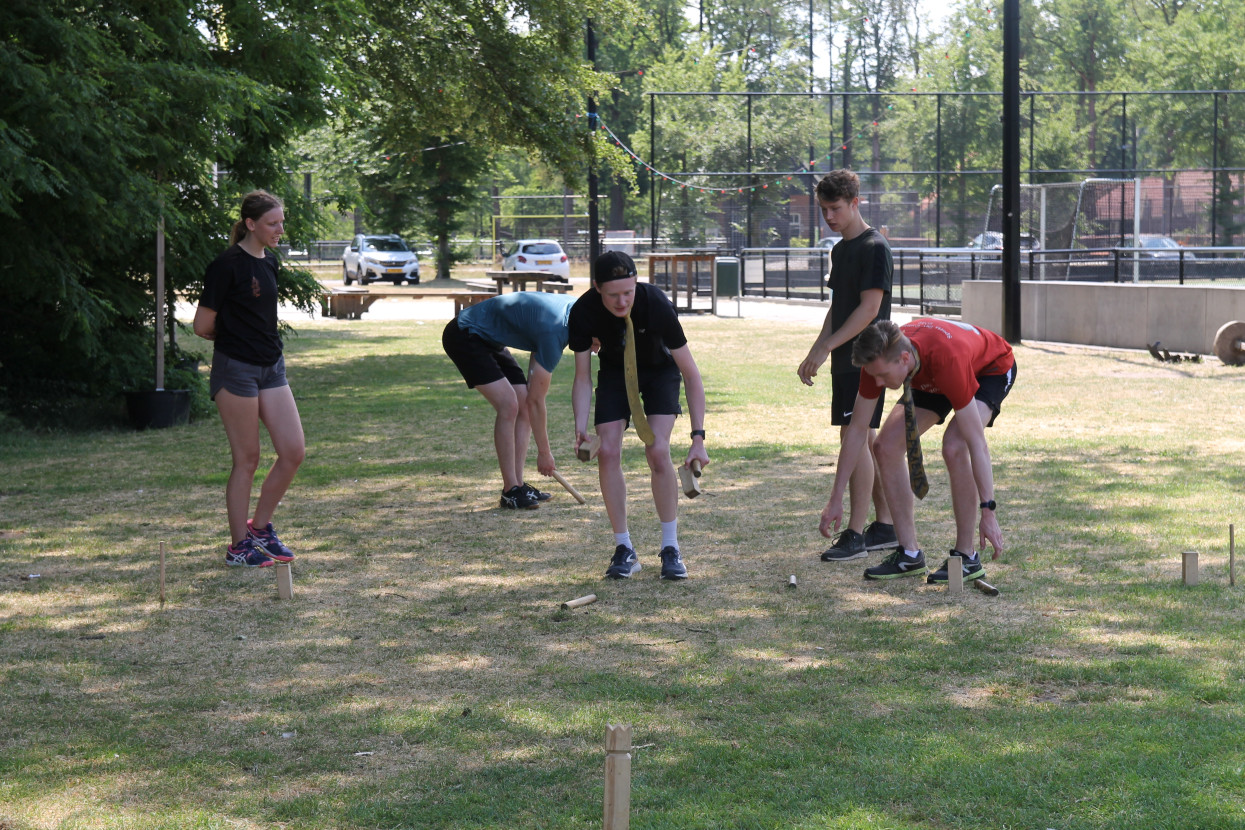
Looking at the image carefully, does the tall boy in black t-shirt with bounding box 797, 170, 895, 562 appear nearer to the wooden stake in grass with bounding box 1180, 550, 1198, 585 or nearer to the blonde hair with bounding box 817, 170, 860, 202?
the blonde hair with bounding box 817, 170, 860, 202

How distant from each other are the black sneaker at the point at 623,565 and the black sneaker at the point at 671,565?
15 centimetres

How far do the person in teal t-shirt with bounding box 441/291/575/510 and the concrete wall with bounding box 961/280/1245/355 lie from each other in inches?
456

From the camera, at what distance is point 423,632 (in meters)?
5.56

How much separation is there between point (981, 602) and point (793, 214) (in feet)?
135

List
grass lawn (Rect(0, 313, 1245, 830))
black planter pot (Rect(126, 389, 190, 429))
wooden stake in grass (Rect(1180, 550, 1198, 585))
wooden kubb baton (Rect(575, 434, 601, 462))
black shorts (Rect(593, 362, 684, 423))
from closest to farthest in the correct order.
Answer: grass lawn (Rect(0, 313, 1245, 830)) < wooden stake in grass (Rect(1180, 550, 1198, 585)) < wooden kubb baton (Rect(575, 434, 601, 462)) < black shorts (Rect(593, 362, 684, 423)) < black planter pot (Rect(126, 389, 190, 429))

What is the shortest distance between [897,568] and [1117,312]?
13453mm

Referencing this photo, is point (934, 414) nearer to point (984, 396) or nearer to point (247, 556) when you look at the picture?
point (984, 396)

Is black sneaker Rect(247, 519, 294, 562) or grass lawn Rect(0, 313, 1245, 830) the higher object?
black sneaker Rect(247, 519, 294, 562)

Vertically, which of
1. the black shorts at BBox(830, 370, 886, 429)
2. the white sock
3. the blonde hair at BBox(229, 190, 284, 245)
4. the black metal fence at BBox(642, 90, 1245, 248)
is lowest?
the white sock

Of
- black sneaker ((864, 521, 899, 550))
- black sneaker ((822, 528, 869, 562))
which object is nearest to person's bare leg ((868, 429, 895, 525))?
black sneaker ((864, 521, 899, 550))

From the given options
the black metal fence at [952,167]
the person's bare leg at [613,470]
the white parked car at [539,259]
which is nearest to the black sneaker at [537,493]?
the person's bare leg at [613,470]

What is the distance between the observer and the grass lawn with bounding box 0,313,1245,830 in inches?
147

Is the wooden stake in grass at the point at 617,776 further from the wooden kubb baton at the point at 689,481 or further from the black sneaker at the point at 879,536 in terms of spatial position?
the black sneaker at the point at 879,536

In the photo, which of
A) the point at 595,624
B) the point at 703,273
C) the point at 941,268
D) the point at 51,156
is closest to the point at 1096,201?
the point at 941,268
